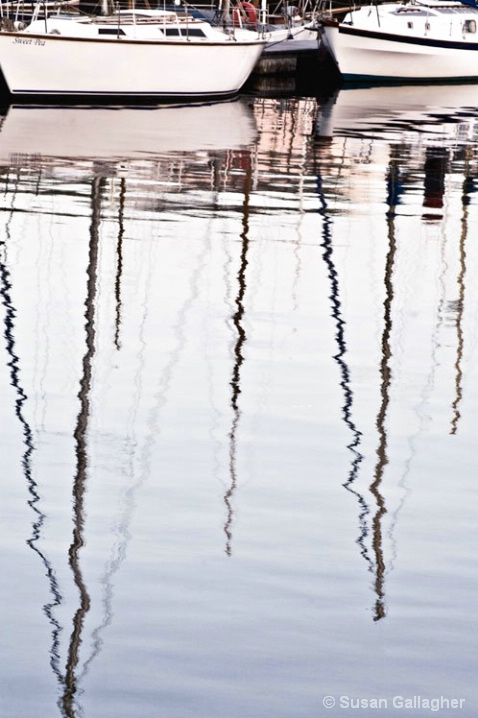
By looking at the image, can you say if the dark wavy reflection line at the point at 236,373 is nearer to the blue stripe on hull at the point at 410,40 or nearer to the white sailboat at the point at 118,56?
the white sailboat at the point at 118,56

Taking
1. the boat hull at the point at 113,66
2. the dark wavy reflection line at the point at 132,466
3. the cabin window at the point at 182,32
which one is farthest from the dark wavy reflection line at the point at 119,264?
the cabin window at the point at 182,32

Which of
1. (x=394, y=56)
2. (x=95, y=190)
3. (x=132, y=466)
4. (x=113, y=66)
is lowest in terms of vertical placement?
(x=394, y=56)

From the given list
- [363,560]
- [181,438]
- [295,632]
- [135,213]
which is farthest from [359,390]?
[135,213]

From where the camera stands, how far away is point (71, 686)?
5359mm

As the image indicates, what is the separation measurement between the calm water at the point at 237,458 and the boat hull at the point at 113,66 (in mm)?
17870

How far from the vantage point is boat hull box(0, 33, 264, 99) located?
35719 mm

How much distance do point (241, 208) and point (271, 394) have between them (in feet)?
28.9

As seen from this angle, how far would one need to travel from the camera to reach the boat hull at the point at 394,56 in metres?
46.3

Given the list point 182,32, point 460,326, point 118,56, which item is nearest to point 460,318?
point 460,326

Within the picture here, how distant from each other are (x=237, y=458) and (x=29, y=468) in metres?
1.08

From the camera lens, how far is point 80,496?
7.43 meters

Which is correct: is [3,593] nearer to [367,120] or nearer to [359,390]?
[359,390]

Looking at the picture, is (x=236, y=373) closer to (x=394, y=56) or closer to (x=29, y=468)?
(x=29, y=468)

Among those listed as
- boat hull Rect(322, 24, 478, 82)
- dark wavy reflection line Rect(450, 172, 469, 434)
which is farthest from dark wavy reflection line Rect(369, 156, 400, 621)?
boat hull Rect(322, 24, 478, 82)
